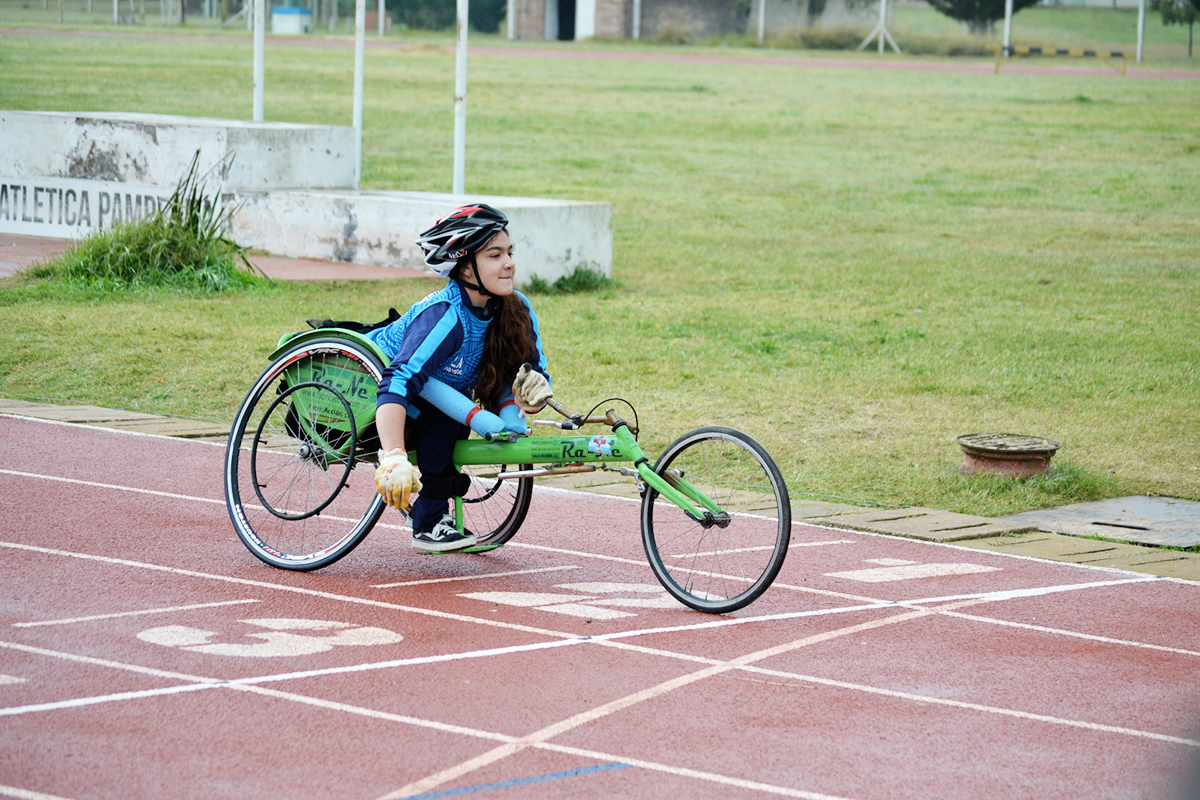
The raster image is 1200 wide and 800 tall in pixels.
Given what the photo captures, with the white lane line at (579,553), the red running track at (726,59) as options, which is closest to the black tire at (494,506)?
the white lane line at (579,553)

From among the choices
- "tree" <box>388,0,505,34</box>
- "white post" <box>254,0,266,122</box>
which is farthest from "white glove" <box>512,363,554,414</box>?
"tree" <box>388,0,505,34</box>

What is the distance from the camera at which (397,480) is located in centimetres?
594

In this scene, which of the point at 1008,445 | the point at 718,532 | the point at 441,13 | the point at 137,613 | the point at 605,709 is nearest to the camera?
the point at 605,709

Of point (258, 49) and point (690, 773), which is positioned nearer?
point (690, 773)

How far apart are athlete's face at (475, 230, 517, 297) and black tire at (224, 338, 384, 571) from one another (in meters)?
0.59

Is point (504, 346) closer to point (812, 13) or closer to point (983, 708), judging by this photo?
point (983, 708)

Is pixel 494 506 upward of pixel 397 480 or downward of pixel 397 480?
downward

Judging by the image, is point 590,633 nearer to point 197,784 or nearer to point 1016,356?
point 197,784

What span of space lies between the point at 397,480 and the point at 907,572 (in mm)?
2373

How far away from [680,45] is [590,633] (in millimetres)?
59449

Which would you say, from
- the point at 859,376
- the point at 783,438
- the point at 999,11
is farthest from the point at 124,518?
the point at 999,11

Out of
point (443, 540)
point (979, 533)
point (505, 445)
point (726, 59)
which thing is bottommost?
point (979, 533)

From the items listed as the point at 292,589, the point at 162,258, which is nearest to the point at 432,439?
the point at 292,589

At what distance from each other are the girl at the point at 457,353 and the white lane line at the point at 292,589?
52cm
